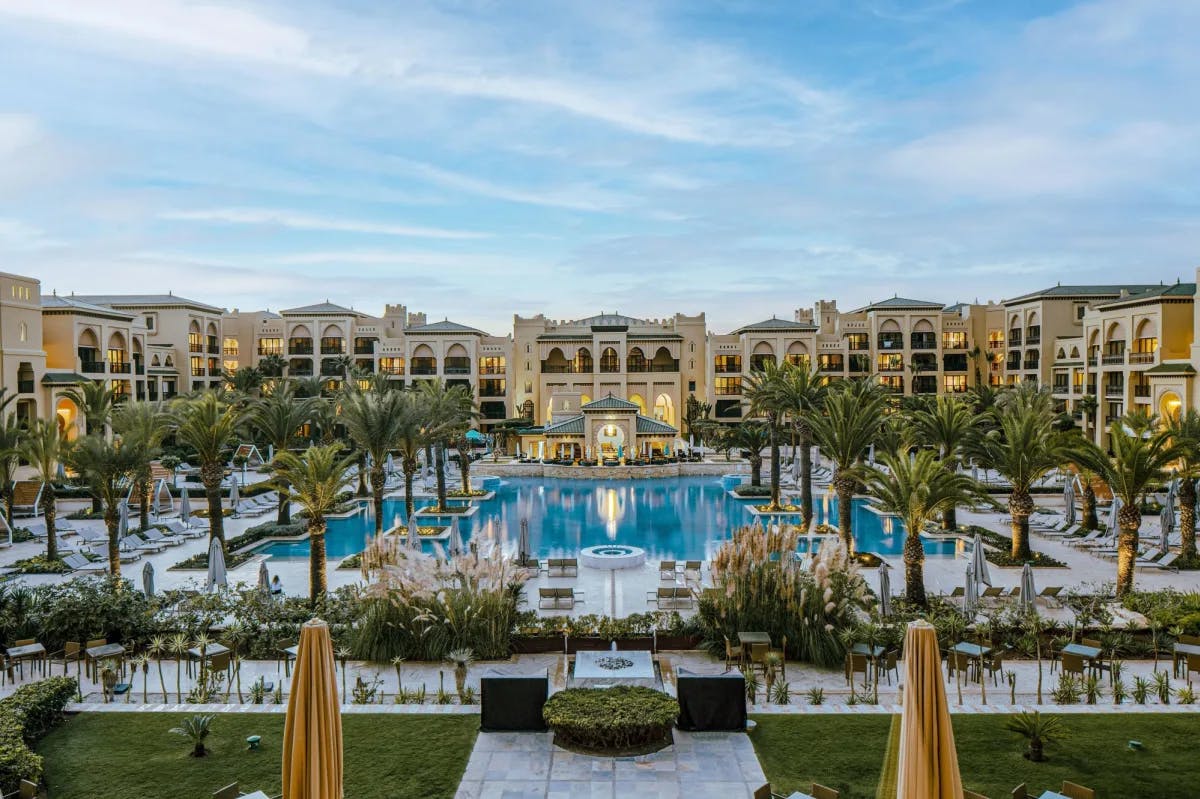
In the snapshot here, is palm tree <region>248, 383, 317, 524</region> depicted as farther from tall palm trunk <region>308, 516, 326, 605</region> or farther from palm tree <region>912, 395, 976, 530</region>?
palm tree <region>912, 395, 976, 530</region>

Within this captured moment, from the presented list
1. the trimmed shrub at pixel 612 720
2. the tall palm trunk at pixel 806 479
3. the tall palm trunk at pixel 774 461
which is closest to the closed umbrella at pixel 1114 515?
the tall palm trunk at pixel 806 479

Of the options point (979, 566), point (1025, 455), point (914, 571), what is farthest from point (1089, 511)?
point (914, 571)

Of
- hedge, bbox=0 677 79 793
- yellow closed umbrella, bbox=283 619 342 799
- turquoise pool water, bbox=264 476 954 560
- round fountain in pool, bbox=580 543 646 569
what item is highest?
yellow closed umbrella, bbox=283 619 342 799

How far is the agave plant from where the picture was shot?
10.2m

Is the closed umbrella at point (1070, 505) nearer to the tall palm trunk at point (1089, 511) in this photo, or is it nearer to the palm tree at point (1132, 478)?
the tall palm trunk at point (1089, 511)

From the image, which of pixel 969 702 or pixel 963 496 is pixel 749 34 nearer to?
pixel 963 496

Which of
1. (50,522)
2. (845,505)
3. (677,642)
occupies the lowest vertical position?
(677,642)

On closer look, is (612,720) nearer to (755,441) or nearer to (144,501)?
(144,501)

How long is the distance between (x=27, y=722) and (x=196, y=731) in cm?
231

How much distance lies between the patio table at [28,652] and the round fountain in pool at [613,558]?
1258cm

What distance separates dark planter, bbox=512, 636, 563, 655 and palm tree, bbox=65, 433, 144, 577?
11.3m

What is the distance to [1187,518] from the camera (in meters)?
21.5

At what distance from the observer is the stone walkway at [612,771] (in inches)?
364

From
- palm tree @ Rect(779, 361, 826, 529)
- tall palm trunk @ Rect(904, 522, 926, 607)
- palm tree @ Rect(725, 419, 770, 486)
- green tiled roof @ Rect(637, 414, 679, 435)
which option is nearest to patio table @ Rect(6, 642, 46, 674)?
tall palm trunk @ Rect(904, 522, 926, 607)
